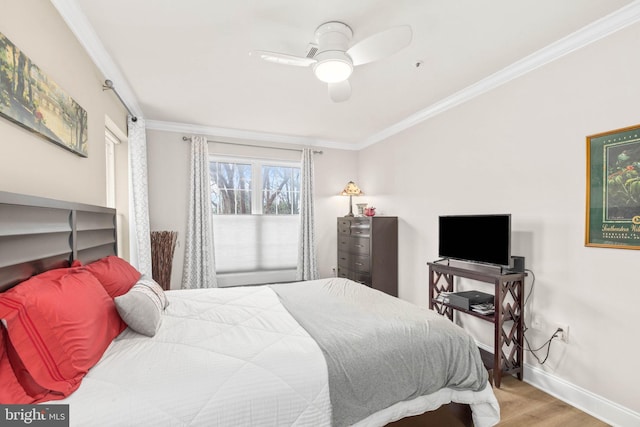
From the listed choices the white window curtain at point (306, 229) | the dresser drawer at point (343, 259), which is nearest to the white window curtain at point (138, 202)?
the white window curtain at point (306, 229)

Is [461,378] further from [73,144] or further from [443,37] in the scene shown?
[73,144]

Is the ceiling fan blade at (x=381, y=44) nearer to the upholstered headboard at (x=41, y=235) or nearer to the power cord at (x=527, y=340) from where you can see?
the upholstered headboard at (x=41, y=235)

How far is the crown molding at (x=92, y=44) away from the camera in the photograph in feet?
5.76

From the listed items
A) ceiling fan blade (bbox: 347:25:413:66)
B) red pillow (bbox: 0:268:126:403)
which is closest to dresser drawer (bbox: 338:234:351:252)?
ceiling fan blade (bbox: 347:25:413:66)

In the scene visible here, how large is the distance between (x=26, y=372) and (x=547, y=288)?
10.1ft

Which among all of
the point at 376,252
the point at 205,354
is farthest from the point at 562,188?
the point at 205,354

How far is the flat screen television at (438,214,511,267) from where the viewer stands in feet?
7.75

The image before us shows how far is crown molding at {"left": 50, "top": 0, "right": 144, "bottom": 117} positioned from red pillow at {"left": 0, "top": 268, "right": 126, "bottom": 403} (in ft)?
5.21

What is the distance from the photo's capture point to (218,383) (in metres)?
1.14

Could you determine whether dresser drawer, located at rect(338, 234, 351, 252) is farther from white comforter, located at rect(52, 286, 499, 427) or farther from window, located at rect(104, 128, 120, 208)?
window, located at rect(104, 128, 120, 208)

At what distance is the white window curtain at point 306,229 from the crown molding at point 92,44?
2443 mm

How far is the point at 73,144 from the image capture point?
186 centimetres

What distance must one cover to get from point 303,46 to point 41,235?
201cm

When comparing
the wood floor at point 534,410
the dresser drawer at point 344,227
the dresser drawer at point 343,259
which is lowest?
the wood floor at point 534,410
